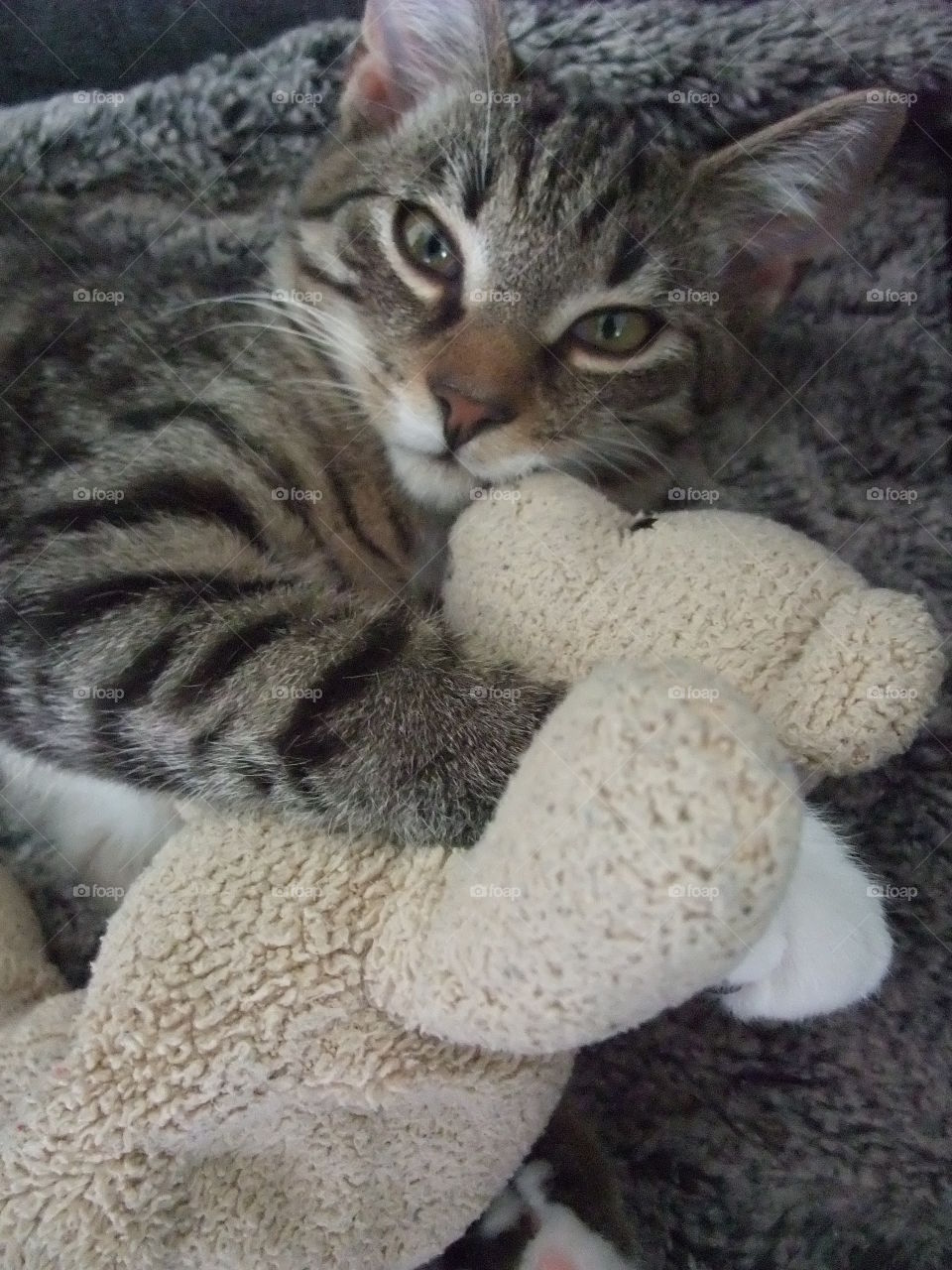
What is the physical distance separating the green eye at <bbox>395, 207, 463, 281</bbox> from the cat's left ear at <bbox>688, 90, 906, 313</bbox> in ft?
0.88

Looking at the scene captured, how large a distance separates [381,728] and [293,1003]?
20 cm

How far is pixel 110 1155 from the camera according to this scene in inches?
23.5

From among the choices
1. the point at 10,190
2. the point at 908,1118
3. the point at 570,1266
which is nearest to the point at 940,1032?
the point at 908,1118

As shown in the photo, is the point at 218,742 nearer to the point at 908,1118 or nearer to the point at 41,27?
the point at 908,1118
